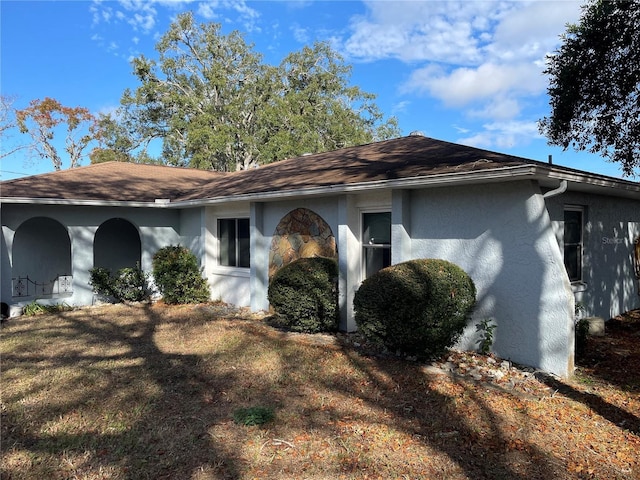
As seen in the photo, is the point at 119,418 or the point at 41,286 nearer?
the point at 119,418

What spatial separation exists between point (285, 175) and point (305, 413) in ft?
22.3

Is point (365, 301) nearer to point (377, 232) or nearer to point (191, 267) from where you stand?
point (377, 232)

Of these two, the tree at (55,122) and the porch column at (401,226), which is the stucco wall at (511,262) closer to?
the porch column at (401,226)

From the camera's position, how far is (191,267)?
1077cm

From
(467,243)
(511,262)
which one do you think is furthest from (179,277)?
(511,262)

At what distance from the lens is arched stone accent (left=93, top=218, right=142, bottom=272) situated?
13.8 m

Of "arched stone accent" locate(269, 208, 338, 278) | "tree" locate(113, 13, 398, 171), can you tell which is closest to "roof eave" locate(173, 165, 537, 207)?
"arched stone accent" locate(269, 208, 338, 278)

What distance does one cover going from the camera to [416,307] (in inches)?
209

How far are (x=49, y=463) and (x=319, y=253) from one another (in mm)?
5591

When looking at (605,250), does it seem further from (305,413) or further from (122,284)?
(122,284)

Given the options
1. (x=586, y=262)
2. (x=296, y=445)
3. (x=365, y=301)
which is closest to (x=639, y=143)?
(x=586, y=262)

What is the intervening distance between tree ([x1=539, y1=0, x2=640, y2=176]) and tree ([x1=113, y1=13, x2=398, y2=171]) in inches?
672

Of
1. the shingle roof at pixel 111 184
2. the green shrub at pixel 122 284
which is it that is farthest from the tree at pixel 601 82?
the green shrub at pixel 122 284

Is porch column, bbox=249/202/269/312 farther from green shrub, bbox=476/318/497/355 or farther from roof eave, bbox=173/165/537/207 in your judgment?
green shrub, bbox=476/318/497/355
